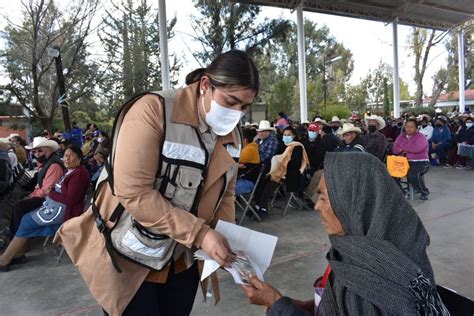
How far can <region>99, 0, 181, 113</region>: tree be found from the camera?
21.5 metres

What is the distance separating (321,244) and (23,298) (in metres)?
3.13

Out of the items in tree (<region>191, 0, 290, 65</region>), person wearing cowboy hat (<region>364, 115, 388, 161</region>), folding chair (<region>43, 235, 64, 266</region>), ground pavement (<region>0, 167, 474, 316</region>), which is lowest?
ground pavement (<region>0, 167, 474, 316</region>)

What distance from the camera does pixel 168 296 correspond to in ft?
5.48

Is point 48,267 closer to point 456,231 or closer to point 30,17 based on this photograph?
point 456,231

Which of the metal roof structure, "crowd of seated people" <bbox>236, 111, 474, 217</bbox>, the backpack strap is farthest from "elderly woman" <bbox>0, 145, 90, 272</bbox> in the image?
the metal roof structure

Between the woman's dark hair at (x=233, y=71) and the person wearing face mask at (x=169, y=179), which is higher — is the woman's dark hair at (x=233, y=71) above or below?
above

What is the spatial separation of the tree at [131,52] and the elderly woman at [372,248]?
2133 cm

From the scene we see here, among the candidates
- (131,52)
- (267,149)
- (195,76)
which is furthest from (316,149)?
(131,52)

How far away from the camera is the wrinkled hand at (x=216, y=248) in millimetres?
1336

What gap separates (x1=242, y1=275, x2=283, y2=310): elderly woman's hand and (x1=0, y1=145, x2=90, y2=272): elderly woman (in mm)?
3311

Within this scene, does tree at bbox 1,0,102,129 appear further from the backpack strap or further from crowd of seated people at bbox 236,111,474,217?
the backpack strap

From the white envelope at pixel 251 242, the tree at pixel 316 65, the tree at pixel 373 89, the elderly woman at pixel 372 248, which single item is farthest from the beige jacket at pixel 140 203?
the tree at pixel 373 89

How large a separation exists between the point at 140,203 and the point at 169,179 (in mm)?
132

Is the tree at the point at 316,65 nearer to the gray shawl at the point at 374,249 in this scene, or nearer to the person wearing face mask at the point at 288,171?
the person wearing face mask at the point at 288,171
